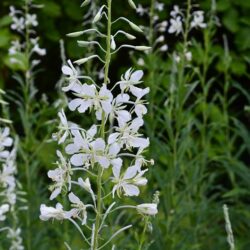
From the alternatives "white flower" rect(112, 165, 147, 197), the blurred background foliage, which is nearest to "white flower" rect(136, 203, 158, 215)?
"white flower" rect(112, 165, 147, 197)

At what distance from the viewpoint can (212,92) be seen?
7727mm

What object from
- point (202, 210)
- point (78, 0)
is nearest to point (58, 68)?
point (78, 0)

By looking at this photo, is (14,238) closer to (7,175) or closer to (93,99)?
(7,175)

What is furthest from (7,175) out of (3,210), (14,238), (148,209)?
(148,209)

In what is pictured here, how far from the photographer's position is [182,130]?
4.34 m

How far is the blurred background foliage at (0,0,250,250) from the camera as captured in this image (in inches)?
172

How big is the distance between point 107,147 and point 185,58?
99.9 inches

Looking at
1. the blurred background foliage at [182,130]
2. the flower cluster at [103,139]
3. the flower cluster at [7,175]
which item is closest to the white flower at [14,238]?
the flower cluster at [7,175]

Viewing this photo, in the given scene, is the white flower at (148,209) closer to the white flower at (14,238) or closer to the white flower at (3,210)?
the white flower at (3,210)

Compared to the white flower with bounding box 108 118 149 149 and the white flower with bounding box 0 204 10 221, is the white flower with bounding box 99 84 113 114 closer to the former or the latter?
the white flower with bounding box 108 118 149 149

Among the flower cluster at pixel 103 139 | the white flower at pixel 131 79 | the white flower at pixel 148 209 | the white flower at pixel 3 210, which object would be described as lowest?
the white flower at pixel 3 210

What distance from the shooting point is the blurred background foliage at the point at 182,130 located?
438cm

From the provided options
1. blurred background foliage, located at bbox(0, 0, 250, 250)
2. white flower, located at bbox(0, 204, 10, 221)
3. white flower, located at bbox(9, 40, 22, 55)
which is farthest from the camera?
white flower, located at bbox(9, 40, 22, 55)

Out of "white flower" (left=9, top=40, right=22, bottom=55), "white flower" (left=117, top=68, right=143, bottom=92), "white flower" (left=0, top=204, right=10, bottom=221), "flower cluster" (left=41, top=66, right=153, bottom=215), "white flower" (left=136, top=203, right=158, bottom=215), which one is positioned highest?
"white flower" (left=117, top=68, right=143, bottom=92)
